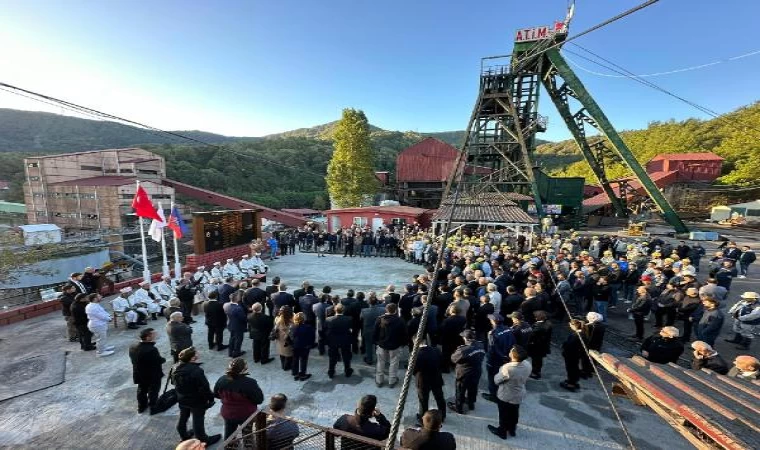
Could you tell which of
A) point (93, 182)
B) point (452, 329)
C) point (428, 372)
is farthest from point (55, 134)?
point (428, 372)

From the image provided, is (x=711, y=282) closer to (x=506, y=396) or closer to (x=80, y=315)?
(x=506, y=396)

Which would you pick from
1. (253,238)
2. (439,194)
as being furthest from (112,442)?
(439,194)

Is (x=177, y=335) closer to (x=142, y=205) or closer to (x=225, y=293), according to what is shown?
(x=225, y=293)

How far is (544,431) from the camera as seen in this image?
5.18m

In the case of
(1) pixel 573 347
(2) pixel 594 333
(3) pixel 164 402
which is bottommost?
(3) pixel 164 402

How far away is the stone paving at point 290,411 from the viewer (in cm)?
496

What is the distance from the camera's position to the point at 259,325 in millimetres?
6871

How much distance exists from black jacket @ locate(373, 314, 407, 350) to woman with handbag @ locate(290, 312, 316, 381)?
145 centimetres

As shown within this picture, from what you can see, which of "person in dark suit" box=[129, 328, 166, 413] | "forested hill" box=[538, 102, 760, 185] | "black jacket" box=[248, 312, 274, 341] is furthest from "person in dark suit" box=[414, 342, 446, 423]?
"forested hill" box=[538, 102, 760, 185]

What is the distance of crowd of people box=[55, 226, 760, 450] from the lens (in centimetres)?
457

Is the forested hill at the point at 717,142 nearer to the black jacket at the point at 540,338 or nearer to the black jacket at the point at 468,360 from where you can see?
the black jacket at the point at 540,338

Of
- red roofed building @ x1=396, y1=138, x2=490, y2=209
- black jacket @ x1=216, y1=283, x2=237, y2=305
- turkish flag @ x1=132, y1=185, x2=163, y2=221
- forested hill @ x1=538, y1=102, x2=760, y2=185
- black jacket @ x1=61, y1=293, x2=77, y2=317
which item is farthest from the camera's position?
red roofed building @ x1=396, y1=138, x2=490, y2=209

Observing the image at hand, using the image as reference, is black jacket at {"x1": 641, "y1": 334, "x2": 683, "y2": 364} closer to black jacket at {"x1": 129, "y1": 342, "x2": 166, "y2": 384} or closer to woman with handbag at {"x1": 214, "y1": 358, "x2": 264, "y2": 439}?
woman with handbag at {"x1": 214, "y1": 358, "x2": 264, "y2": 439}

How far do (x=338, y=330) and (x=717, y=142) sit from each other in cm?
7045
